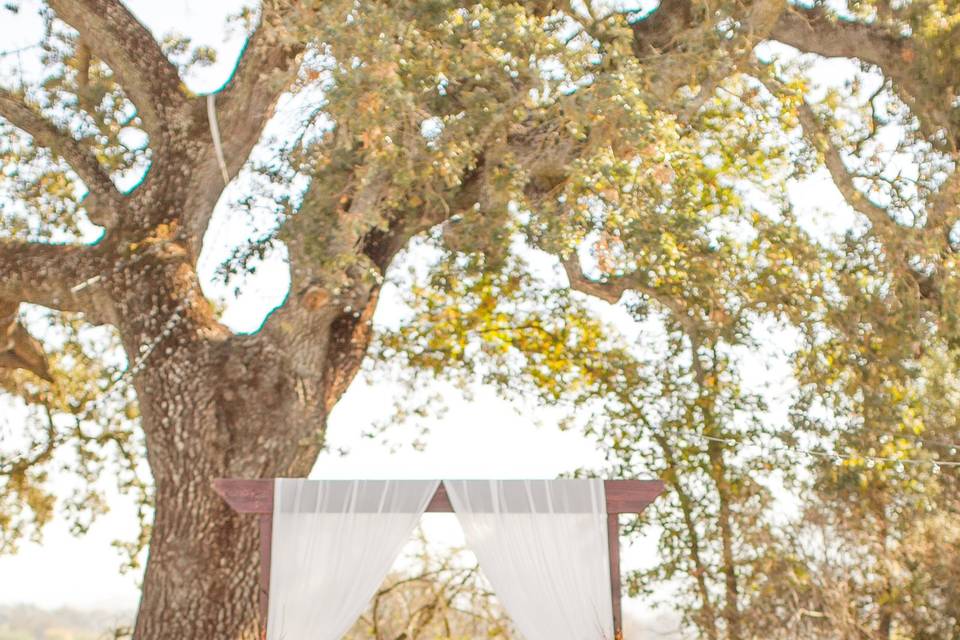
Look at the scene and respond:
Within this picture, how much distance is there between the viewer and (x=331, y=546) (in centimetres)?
536

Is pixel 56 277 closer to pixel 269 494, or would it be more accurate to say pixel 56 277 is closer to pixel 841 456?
pixel 269 494

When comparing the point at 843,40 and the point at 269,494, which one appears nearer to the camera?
the point at 269,494

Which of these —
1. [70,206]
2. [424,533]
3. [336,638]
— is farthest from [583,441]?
[70,206]

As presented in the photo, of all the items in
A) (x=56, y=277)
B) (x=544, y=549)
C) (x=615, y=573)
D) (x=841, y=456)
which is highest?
(x=56, y=277)

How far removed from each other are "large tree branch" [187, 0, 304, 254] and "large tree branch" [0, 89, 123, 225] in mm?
543

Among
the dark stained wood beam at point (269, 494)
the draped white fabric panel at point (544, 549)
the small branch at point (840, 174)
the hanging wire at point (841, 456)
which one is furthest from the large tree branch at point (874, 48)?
the draped white fabric panel at point (544, 549)

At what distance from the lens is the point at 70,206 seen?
8.39 metres

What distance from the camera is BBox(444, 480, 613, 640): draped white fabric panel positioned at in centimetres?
533

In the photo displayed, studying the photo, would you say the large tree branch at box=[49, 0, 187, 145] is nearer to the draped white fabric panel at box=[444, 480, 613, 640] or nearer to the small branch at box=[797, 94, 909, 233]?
the draped white fabric panel at box=[444, 480, 613, 640]

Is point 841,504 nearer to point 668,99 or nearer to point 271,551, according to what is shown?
point 668,99

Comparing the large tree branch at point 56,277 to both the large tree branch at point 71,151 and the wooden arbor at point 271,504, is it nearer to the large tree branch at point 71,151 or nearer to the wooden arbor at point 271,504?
the large tree branch at point 71,151

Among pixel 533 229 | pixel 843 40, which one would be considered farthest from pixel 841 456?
pixel 843 40

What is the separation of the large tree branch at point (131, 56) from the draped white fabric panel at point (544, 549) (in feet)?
11.0

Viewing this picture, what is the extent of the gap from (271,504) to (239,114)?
282cm
